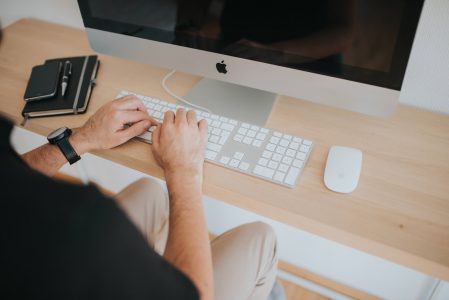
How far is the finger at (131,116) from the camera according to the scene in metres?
0.82

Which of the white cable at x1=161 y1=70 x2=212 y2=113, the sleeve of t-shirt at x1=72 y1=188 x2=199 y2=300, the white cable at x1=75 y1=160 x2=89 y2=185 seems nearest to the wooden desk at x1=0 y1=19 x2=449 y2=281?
the white cable at x1=161 y1=70 x2=212 y2=113

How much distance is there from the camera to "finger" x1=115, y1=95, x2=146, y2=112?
0.84 m

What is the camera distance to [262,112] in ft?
2.94

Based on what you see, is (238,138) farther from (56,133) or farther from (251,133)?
(56,133)

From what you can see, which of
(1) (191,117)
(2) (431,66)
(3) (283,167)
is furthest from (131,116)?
(2) (431,66)

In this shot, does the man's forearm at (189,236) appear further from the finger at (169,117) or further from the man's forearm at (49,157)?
the man's forearm at (49,157)

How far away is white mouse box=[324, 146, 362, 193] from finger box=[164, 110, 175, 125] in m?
0.33

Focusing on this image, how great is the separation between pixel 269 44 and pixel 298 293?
920 mm

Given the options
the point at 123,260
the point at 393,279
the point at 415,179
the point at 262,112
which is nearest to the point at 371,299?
the point at 393,279

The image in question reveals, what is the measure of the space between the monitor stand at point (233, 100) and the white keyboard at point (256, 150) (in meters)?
0.06

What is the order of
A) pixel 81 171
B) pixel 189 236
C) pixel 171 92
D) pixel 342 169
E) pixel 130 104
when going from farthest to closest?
pixel 81 171 → pixel 171 92 → pixel 130 104 → pixel 342 169 → pixel 189 236

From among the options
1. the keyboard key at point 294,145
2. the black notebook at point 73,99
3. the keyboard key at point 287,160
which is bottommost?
the keyboard key at point 287,160

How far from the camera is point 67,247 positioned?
0.40m

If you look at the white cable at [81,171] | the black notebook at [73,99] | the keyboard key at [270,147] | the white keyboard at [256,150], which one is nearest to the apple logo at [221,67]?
the white keyboard at [256,150]
